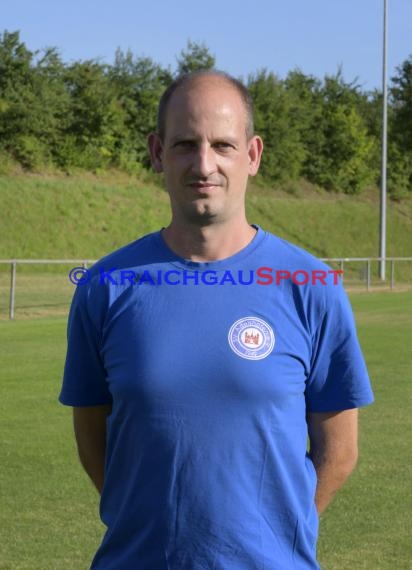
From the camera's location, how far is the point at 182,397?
2.51m

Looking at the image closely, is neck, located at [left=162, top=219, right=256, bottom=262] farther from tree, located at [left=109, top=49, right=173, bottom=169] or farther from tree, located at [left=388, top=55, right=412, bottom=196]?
tree, located at [left=388, top=55, right=412, bottom=196]

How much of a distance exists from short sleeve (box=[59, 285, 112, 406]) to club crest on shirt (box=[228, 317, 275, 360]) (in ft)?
1.36

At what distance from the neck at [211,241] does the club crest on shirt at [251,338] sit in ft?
0.73

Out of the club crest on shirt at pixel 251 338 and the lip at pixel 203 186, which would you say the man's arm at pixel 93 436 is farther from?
the lip at pixel 203 186

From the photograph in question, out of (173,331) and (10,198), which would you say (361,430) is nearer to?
(173,331)

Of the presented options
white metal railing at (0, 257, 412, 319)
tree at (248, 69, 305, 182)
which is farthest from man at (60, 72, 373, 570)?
tree at (248, 69, 305, 182)

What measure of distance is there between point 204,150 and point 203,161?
0.14 ft

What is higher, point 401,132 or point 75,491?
point 401,132

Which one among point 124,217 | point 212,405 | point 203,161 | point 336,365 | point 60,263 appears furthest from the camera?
point 124,217

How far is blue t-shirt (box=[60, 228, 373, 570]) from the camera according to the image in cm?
250

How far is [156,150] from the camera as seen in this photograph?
2830mm

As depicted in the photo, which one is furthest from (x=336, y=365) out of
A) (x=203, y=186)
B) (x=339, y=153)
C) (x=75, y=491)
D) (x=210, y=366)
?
(x=339, y=153)

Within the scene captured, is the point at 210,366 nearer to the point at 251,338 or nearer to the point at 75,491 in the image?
the point at 251,338

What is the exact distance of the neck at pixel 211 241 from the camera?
2670mm
